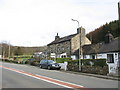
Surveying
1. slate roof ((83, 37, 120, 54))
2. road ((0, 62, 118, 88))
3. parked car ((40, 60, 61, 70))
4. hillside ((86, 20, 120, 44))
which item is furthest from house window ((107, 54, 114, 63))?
hillside ((86, 20, 120, 44))

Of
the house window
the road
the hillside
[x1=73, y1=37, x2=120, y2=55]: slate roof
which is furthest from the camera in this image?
the hillside

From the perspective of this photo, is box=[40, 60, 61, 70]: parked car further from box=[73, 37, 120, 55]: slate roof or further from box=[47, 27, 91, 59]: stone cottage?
box=[47, 27, 91, 59]: stone cottage

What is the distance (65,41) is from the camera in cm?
5584

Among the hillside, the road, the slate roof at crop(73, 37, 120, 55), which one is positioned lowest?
the road

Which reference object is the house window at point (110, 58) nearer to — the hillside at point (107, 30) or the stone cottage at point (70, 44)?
the stone cottage at point (70, 44)

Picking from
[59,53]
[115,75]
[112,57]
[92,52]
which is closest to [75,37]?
[59,53]

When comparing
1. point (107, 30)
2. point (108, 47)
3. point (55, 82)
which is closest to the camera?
point (55, 82)

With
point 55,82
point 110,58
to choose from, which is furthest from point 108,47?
point 55,82

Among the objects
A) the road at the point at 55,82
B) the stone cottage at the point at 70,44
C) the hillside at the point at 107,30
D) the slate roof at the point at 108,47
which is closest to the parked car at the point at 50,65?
the road at the point at 55,82

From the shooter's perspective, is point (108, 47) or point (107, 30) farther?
point (107, 30)

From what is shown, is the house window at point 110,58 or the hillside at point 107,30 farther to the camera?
the hillside at point 107,30

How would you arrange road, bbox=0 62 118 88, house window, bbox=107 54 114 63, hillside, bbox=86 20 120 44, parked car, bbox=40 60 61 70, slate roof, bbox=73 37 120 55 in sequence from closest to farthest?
road, bbox=0 62 118 88 → parked car, bbox=40 60 61 70 → slate roof, bbox=73 37 120 55 → house window, bbox=107 54 114 63 → hillside, bbox=86 20 120 44

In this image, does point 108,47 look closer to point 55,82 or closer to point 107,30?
point 55,82

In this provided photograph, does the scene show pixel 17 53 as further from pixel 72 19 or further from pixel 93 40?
pixel 72 19
